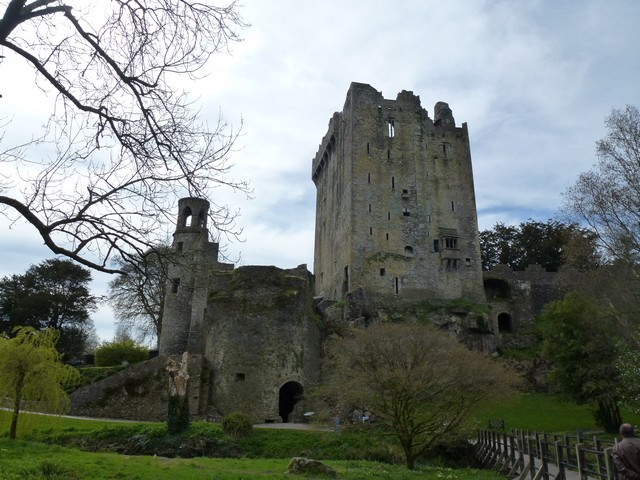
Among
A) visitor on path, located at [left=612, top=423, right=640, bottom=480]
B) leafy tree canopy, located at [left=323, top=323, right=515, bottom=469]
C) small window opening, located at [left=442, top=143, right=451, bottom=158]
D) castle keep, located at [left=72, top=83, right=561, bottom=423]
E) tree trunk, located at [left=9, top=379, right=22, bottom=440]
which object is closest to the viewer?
visitor on path, located at [left=612, top=423, right=640, bottom=480]

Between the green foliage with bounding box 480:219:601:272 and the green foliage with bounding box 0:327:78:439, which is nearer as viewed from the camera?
the green foliage with bounding box 0:327:78:439

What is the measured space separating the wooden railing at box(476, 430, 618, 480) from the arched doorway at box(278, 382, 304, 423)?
919 cm

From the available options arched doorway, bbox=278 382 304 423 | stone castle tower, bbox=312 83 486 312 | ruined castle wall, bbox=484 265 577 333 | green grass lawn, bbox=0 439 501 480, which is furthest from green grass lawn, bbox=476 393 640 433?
ruined castle wall, bbox=484 265 577 333

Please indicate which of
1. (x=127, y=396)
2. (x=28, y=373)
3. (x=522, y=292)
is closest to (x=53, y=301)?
(x=127, y=396)

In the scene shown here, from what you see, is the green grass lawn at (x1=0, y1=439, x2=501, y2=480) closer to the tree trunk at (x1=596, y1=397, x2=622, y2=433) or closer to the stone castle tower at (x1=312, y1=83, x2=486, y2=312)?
the tree trunk at (x1=596, y1=397, x2=622, y2=433)

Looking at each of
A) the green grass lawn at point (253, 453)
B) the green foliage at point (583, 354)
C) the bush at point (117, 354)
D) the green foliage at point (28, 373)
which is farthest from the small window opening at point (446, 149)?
the green foliage at point (28, 373)

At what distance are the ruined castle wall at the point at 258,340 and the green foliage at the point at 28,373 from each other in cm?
836

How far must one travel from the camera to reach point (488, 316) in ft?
114

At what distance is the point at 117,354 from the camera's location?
30.4m

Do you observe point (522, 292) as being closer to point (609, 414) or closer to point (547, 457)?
point (609, 414)

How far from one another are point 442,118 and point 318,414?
29654 millimetres

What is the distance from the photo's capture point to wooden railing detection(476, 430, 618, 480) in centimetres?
901

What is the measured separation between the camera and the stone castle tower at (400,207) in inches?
1415

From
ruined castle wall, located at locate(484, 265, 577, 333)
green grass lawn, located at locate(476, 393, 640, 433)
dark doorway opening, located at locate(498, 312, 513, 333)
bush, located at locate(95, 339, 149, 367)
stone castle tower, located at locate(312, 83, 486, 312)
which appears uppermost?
stone castle tower, located at locate(312, 83, 486, 312)
